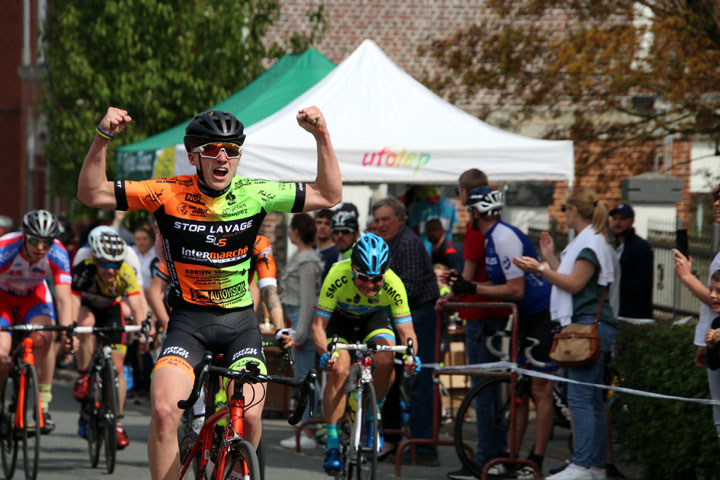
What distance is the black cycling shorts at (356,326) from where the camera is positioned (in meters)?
8.40

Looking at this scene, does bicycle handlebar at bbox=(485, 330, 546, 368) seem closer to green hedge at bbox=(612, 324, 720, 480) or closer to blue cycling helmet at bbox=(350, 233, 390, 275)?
green hedge at bbox=(612, 324, 720, 480)

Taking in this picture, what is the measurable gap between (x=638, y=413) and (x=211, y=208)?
3880 mm

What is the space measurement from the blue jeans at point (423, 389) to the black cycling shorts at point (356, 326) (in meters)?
1.47

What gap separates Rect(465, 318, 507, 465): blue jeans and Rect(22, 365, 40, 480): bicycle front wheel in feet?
10.5

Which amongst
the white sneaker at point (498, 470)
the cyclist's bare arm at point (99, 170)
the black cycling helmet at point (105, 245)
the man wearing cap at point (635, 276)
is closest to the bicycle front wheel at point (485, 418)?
the white sneaker at point (498, 470)

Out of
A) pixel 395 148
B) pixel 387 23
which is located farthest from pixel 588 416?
pixel 387 23

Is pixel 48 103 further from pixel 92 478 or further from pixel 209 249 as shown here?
pixel 209 249

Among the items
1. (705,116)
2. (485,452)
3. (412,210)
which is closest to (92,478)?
(485,452)

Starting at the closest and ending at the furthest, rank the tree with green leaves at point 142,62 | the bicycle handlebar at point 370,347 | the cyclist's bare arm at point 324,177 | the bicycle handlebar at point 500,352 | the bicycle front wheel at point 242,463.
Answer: the bicycle front wheel at point 242,463 → the cyclist's bare arm at point 324,177 → the bicycle handlebar at point 370,347 → the bicycle handlebar at point 500,352 → the tree with green leaves at point 142,62

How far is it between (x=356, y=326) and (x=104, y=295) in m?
2.90

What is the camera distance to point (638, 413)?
836 cm

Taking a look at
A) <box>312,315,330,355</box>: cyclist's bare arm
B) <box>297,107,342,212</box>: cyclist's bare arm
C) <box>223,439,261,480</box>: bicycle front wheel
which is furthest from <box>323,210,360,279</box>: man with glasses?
<box>223,439,261,480</box>: bicycle front wheel

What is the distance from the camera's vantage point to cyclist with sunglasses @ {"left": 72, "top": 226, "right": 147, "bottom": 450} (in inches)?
391

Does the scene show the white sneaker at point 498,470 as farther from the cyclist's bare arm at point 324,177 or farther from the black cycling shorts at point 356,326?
the cyclist's bare arm at point 324,177
